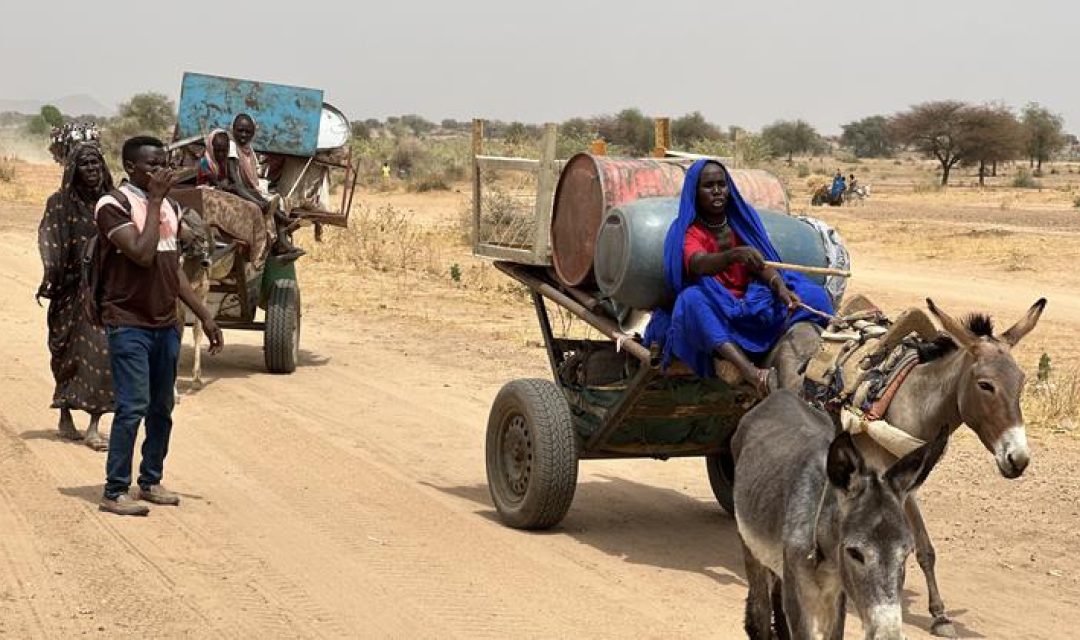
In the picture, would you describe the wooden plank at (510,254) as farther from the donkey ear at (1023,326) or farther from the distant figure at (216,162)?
the distant figure at (216,162)

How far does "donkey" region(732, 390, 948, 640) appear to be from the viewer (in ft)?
14.5

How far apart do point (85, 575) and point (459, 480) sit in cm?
330

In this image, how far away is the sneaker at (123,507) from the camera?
328 inches

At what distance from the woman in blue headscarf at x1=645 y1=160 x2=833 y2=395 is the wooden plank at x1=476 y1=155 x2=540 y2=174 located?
171 centimetres

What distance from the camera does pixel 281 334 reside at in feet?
46.1

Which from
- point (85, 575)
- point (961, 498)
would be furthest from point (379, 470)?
point (961, 498)

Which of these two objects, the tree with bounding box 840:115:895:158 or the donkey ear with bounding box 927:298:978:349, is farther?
the tree with bounding box 840:115:895:158

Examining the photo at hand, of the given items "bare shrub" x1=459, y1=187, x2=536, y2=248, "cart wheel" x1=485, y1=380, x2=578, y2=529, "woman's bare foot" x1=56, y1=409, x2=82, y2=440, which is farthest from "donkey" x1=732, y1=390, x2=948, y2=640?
"woman's bare foot" x1=56, y1=409, x2=82, y2=440

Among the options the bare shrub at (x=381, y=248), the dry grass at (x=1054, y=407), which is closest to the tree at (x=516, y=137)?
the bare shrub at (x=381, y=248)

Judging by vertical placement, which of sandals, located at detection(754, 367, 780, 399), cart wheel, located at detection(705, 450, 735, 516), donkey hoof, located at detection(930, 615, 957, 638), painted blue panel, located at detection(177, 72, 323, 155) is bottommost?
donkey hoof, located at detection(930, 615, 957, 638)

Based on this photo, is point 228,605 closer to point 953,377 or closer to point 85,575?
point 85,575

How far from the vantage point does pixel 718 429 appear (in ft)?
28.6

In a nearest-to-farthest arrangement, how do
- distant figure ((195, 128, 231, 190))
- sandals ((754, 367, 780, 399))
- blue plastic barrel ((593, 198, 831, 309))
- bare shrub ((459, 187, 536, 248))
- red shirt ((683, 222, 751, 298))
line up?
sandals ((754, 367, 780, 399))
red shirt ((683, 222, 751, 298))
blue plastic barrel ((593, 198, 831, 309))
bare shrub ((459, 187, 536, 248))
distant figure ((195, 128, 231, 190))

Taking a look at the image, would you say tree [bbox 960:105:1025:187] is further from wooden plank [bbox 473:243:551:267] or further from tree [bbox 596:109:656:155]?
wooden plank [bbox 473:243:551:267]
